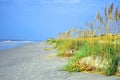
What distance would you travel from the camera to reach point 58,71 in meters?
9.68

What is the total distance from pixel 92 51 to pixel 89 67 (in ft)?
1.70

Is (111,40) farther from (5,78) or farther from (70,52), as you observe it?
(70,52)

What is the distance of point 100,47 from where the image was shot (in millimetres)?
9367

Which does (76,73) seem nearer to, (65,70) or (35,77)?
(65,70)

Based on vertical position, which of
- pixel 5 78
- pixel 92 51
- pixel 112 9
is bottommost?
pixel 5 78

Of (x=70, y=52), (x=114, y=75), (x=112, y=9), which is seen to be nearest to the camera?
(x=114, y=75)

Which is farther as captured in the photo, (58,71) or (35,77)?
(58,71)

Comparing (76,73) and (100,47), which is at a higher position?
(100,47)

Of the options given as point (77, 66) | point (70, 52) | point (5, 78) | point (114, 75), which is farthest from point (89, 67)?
point (70, 52)

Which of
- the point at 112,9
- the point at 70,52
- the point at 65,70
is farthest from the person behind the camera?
the point at 70,52

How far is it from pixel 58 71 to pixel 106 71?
163 cm

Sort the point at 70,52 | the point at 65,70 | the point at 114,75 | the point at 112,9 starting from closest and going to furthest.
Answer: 1. the point at 114,75
2. the point at 112,9
3. the point at 65,70
4. the point at 70,52

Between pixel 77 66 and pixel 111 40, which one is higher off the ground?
pixel 111 40

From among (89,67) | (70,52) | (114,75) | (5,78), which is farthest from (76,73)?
(70,52)
